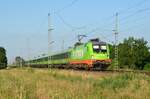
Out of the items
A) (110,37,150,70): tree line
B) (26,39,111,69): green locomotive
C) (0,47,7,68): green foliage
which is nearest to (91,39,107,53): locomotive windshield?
(26,39,111,69): green locomotive

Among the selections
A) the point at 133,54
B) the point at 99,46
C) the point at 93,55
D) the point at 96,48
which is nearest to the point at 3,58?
the point at 133,54

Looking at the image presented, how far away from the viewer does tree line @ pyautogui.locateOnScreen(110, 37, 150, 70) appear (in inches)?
3282

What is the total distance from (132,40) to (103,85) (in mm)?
71900

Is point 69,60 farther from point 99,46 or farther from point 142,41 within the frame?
point 142,41

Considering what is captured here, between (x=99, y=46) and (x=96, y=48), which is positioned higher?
(x=99, y=46)

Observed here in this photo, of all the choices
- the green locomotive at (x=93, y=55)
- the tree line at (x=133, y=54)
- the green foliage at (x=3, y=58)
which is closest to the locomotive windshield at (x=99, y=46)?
the green locomotive at (x=93, y=55)

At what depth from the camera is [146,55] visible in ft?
294

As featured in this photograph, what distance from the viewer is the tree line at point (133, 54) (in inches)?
3282

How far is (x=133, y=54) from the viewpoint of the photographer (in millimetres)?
86562

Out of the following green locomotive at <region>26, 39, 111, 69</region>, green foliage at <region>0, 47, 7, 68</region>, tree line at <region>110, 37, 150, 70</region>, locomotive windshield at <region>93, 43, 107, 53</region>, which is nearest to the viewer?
green locomotive at <region>26, 39, 111, 69</region>

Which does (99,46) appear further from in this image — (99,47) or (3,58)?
(3,58)

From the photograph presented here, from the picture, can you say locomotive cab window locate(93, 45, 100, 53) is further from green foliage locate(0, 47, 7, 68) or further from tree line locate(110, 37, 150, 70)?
green foliage locate(0, 47, 7, 68)

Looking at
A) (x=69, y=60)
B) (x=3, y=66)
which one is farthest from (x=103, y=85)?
(x=3, y=66)

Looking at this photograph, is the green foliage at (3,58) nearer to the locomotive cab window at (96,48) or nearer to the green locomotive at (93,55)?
the green locomotive at (93,55)
